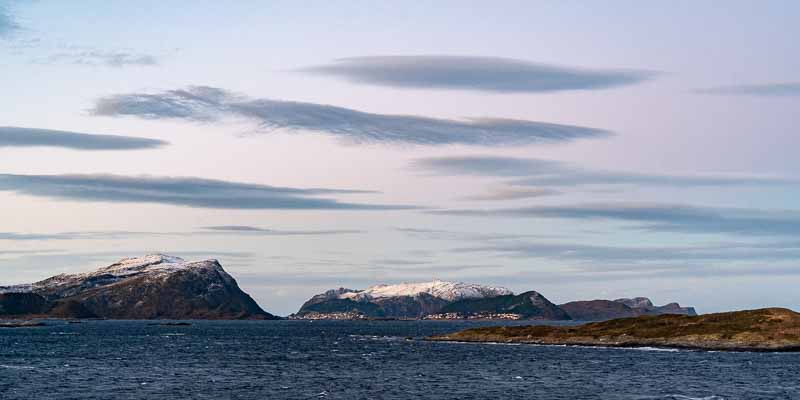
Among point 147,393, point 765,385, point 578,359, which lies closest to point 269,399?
point 147,393

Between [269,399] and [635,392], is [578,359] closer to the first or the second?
[635,392]

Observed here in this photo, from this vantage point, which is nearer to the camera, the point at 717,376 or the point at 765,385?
the point at 765,385

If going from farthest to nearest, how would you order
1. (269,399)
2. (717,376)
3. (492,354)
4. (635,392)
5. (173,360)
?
1. (492,354)
2. (173,360)
3. (717,376)
4. (635,392)
5. (269,399)

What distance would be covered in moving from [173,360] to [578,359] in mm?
74641

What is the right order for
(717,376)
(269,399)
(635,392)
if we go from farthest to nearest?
(717,376) → (635,392) → (269,399)

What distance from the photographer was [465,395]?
365 ft

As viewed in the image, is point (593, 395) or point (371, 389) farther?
point (371, 389)

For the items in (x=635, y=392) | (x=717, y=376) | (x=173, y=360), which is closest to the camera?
(x=635, y=392)

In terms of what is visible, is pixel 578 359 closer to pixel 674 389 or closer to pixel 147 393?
pixel 674 389

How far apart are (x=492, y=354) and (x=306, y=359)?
1547 inches

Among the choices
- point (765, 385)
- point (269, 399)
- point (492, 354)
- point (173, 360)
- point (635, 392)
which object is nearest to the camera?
point (269, 399)

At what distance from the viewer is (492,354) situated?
19400cm

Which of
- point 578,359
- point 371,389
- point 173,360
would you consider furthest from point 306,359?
point 371,389

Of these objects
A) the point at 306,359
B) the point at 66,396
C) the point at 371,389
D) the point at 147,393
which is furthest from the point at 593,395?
the point at 306,359
